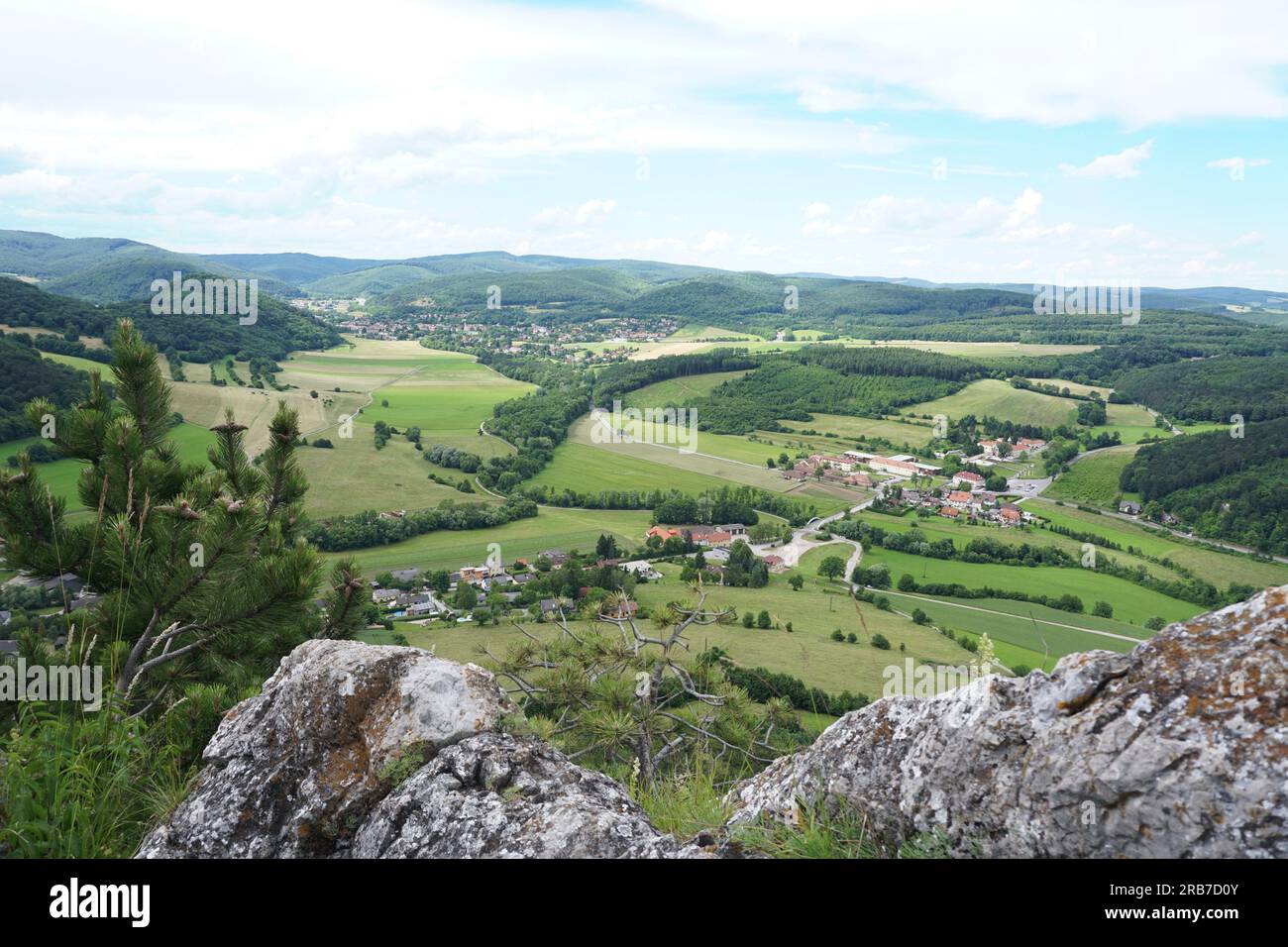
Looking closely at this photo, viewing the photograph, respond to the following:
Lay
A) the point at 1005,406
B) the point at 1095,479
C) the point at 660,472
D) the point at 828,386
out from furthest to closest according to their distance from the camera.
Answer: the point at 828,386 → the point at 1005,406 → the point at 1095,479 → the point at 660,472

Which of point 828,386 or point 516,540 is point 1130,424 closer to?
point 828,386

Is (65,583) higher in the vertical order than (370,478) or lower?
higher

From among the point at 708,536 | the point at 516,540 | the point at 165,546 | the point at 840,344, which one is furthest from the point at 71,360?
the point at 840,344

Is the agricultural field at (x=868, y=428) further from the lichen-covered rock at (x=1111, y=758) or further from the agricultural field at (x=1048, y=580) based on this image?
the lichen-covered rock at (x=1111, y=758)

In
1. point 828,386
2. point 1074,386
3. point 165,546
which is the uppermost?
point 1074,386

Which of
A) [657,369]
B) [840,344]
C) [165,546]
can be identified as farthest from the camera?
[840,344]
